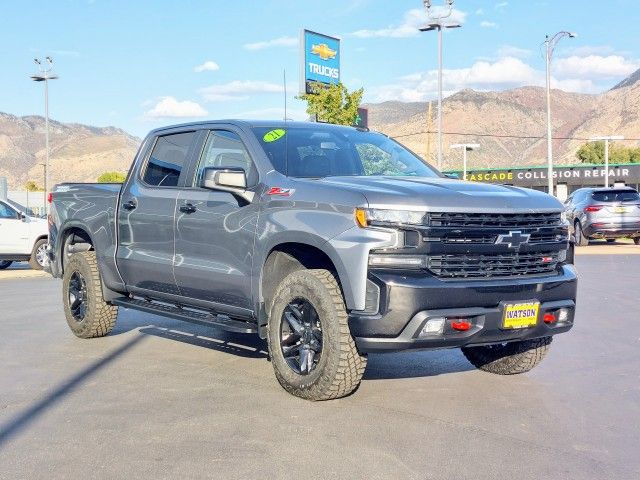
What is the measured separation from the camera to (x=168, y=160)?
8141mm

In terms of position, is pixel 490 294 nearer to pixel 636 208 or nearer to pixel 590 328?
pixel 590 328

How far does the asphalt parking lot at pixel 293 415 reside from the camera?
4.87 m

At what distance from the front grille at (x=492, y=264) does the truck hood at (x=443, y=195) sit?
0.31m

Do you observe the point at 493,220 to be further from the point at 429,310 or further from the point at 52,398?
the point at 52,398

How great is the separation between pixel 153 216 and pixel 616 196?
751 inches

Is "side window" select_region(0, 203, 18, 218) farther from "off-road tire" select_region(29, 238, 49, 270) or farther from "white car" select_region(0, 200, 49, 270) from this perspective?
"off-road tire" select_region(29, 238, 49, 270)

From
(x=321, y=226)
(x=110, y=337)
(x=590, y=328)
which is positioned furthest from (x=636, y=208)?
(x=321, y=226)

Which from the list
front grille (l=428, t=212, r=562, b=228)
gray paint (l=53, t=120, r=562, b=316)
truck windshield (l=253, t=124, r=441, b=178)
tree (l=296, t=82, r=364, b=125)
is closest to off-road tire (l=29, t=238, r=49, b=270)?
gray paint (l=53, t=120, r=562, b=316)

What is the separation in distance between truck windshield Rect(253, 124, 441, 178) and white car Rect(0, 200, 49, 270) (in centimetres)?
1244

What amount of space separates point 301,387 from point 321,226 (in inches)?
43.5

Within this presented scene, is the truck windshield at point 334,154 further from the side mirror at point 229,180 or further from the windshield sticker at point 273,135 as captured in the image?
the side mirror at point 229,180

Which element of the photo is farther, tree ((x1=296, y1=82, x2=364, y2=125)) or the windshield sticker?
tree ((x1=296, y1=82, x2=364, y2=125))

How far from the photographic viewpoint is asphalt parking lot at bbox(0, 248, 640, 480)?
4867 mm

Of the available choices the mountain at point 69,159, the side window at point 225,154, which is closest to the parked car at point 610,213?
the side window at point 225,154
